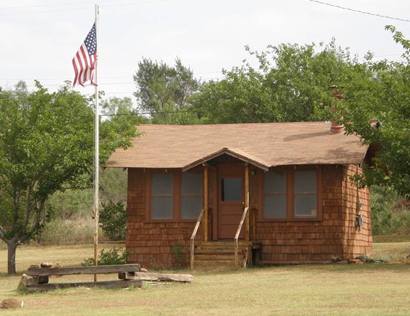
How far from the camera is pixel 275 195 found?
2762 cm

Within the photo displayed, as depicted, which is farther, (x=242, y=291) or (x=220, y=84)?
(x=220, y=84)

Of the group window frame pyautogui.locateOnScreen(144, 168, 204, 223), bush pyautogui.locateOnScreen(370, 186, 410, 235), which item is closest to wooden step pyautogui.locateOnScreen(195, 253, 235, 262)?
window frame pyautogui.locateOnScreen(144, 168, 204, 223)

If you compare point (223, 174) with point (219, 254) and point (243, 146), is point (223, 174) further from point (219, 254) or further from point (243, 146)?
point (219, 254)

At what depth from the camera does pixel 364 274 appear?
73.5 feet

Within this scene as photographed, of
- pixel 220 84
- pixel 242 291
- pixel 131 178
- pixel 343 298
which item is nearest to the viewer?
pixel 343 298

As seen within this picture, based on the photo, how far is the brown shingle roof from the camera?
26922 millimetres

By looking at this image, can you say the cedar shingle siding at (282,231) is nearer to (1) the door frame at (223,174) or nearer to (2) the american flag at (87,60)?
(1) the door frame at (223,174)

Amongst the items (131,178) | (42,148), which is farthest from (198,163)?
(42,148)

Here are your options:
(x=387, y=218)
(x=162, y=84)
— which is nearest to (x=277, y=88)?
(x=387, y=218)

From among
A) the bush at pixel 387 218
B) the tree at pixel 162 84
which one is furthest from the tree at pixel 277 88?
the tree at pixel 162 84

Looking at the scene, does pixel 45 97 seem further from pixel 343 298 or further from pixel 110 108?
pixel 110 108

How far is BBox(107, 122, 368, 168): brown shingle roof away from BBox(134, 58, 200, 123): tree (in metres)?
61.4

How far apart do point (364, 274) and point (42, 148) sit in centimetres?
1019

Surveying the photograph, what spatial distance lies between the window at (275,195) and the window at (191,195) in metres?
2.05
